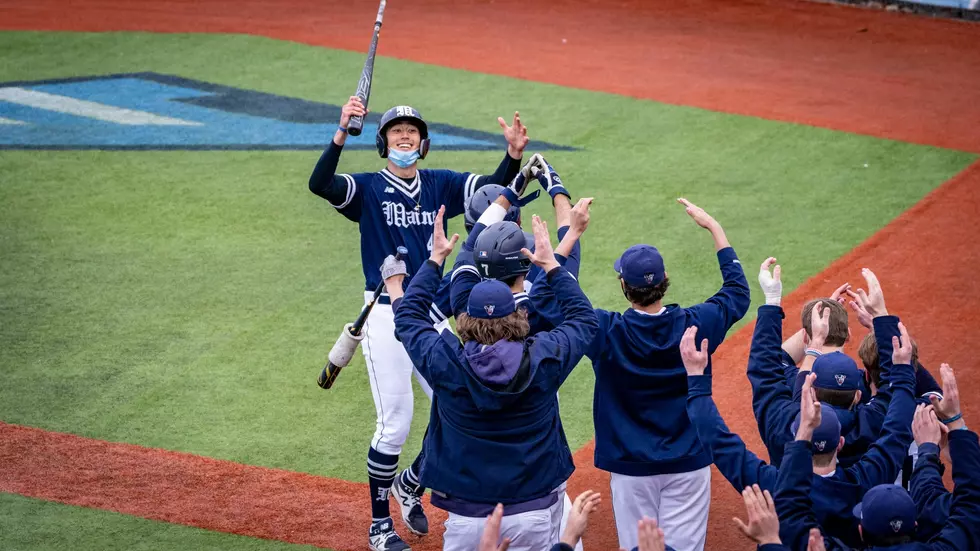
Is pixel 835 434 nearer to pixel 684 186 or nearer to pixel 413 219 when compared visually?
pixel 413 219

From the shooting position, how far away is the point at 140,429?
6809mm

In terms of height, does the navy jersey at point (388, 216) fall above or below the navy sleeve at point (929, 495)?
above

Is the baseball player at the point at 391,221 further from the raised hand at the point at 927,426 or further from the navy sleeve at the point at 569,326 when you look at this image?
the raised hand at the point at 927,426

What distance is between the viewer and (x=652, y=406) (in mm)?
4957

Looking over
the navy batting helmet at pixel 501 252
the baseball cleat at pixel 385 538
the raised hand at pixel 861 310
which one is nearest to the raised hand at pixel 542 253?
the navy batting helmet at pixel 501 252

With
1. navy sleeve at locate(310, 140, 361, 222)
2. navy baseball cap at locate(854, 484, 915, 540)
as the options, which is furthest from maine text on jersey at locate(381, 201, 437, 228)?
navy baseball cap at locate(854, 484, 915, 540)

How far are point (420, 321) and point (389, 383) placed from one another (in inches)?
51.3

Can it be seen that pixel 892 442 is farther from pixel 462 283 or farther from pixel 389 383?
pixel 389 383

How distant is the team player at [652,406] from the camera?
4859 millimetres

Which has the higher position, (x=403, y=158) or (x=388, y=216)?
(x=403, y=158)

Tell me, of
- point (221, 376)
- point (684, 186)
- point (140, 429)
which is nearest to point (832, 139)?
point (684, 186)

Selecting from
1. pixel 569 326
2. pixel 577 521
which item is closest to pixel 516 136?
pixel 569 326

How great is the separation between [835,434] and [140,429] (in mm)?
4127

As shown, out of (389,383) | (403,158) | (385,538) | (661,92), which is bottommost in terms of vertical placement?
(385,538)
